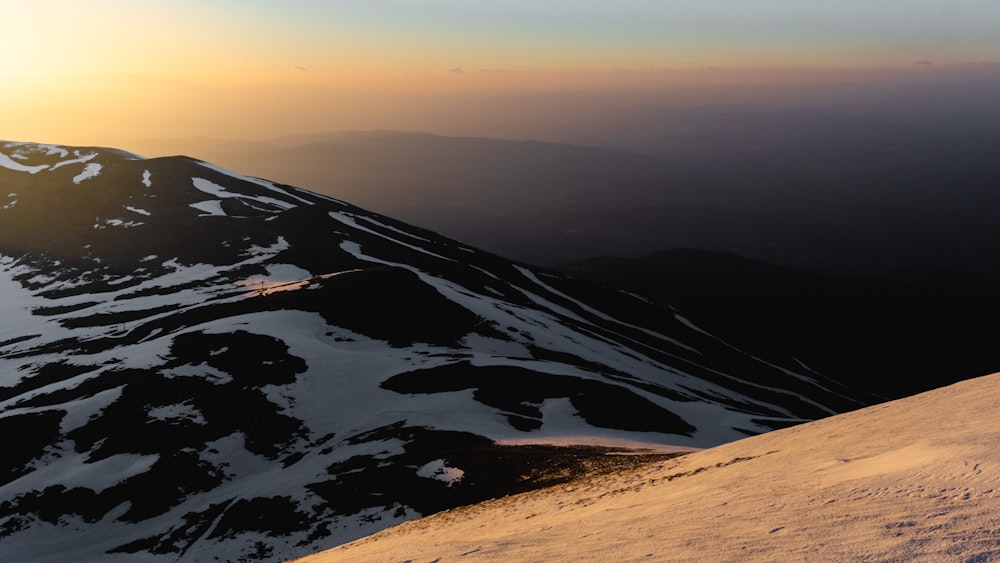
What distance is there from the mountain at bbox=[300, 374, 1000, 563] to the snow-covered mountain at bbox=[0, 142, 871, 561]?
16.6 meters

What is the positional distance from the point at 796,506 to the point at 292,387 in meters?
59.8

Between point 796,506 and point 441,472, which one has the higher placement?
point 796,506

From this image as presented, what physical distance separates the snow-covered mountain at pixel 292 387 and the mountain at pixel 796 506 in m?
16.6

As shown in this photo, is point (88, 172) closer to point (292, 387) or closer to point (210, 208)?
point (210, 208)

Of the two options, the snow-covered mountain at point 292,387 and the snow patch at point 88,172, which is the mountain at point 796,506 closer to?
the snow-covered mountain at point 292,387

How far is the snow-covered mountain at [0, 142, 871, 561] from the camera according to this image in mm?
47469

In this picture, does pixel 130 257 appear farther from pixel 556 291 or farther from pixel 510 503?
pixel 510 503

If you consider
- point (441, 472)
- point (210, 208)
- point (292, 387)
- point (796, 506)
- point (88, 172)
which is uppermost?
point (88, 172)

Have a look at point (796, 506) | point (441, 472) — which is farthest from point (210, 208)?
point (796, 506)

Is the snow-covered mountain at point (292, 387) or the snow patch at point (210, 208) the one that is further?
the snow patch at point (210, 208)

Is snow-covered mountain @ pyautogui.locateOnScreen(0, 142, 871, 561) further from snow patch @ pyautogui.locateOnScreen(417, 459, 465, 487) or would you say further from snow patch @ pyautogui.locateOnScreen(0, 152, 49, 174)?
snow patch @ pyautogui.locateOnScreen(0, 152, 49, 174)

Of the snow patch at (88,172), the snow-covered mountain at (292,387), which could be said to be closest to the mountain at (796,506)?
the snow-covered mountain at (292,387)

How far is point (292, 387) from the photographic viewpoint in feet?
222

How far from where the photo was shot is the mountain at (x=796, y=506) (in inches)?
517
